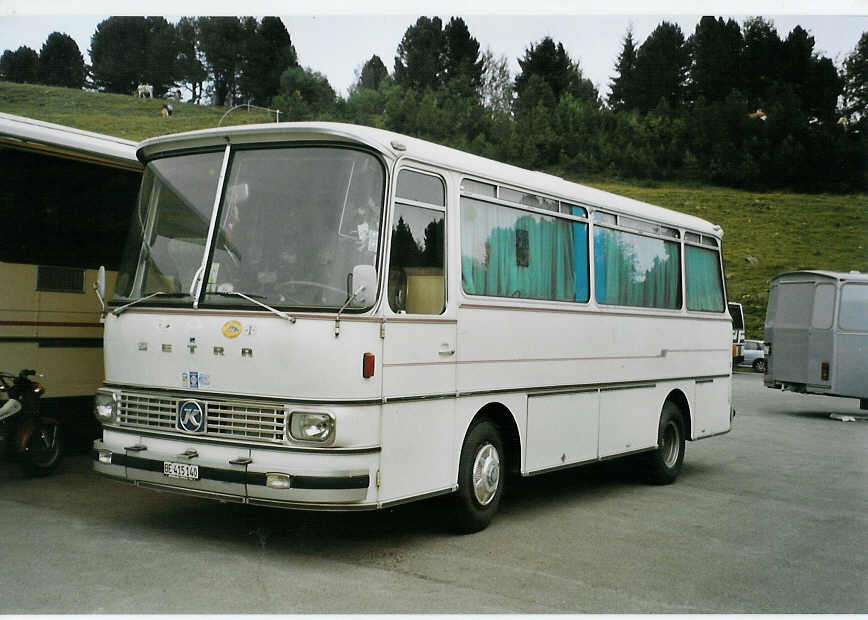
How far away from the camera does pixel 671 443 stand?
1168cm

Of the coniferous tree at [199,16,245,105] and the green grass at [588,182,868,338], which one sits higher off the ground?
the coniferous tree at [199,16,245,105]

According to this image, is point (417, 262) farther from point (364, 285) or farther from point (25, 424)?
point (25, 424)

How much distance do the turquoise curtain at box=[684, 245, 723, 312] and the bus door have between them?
→ 18.1ft

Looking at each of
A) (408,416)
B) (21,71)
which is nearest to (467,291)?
(408,416)

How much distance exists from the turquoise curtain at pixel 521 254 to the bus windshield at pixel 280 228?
1.33 meters

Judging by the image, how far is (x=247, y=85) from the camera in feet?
132

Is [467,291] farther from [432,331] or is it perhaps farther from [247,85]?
[247,85]

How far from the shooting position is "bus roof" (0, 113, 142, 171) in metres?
9.64

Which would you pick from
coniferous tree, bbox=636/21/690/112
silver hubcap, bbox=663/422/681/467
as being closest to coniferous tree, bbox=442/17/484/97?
coniferous tree, bbox=636/21/690/112

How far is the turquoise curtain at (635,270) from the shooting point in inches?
398

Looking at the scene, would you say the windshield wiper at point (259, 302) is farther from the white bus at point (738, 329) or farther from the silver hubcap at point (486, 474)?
the white bus at point (738, 329)

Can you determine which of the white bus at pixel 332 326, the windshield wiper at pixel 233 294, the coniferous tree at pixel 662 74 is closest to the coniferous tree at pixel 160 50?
the coniferous tree at pixel 662 74

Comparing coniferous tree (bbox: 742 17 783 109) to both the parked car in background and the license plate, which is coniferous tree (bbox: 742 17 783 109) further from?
the parked car in background

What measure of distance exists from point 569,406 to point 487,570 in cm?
285
